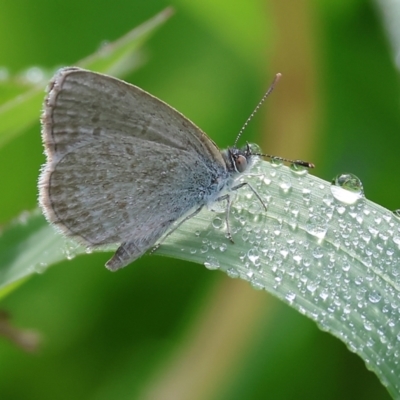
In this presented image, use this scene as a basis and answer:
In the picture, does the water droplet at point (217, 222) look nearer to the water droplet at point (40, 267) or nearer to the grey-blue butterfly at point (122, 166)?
the grey-blue butterfly at point (122, 166)

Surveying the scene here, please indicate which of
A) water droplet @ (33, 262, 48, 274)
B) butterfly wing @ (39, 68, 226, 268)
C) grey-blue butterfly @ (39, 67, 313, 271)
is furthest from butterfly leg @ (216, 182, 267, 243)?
water droplet @ (33, 262, 48, 274)

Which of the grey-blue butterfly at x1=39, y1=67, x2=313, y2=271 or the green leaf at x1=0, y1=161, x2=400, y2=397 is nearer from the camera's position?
the green leaf at x1=0, y1=161, x2=400, y2=397

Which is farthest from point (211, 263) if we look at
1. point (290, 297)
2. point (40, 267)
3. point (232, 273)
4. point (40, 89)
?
point (40, 89)

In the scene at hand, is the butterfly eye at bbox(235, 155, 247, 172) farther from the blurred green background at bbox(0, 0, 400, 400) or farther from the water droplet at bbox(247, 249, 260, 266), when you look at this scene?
the blurred green background at bbox(0, 0, 400, 400)

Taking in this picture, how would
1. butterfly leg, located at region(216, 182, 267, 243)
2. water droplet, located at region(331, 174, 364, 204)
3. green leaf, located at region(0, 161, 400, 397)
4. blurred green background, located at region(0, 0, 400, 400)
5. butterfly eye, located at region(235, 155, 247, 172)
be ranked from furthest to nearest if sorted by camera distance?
blurred green background, located at region(0, 0, 400, 400) → butterfly eye, located at region(235, 155, 247, 172) → butterfly leg, located at region(216, 182, 267, 243) → water droplet, located at region(331, 174, 364, 204) → green leaf, located at region(0, 161, 400, 397)

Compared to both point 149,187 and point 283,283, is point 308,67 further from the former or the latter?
point 283,283

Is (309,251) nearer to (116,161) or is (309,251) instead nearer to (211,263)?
(211,263)
